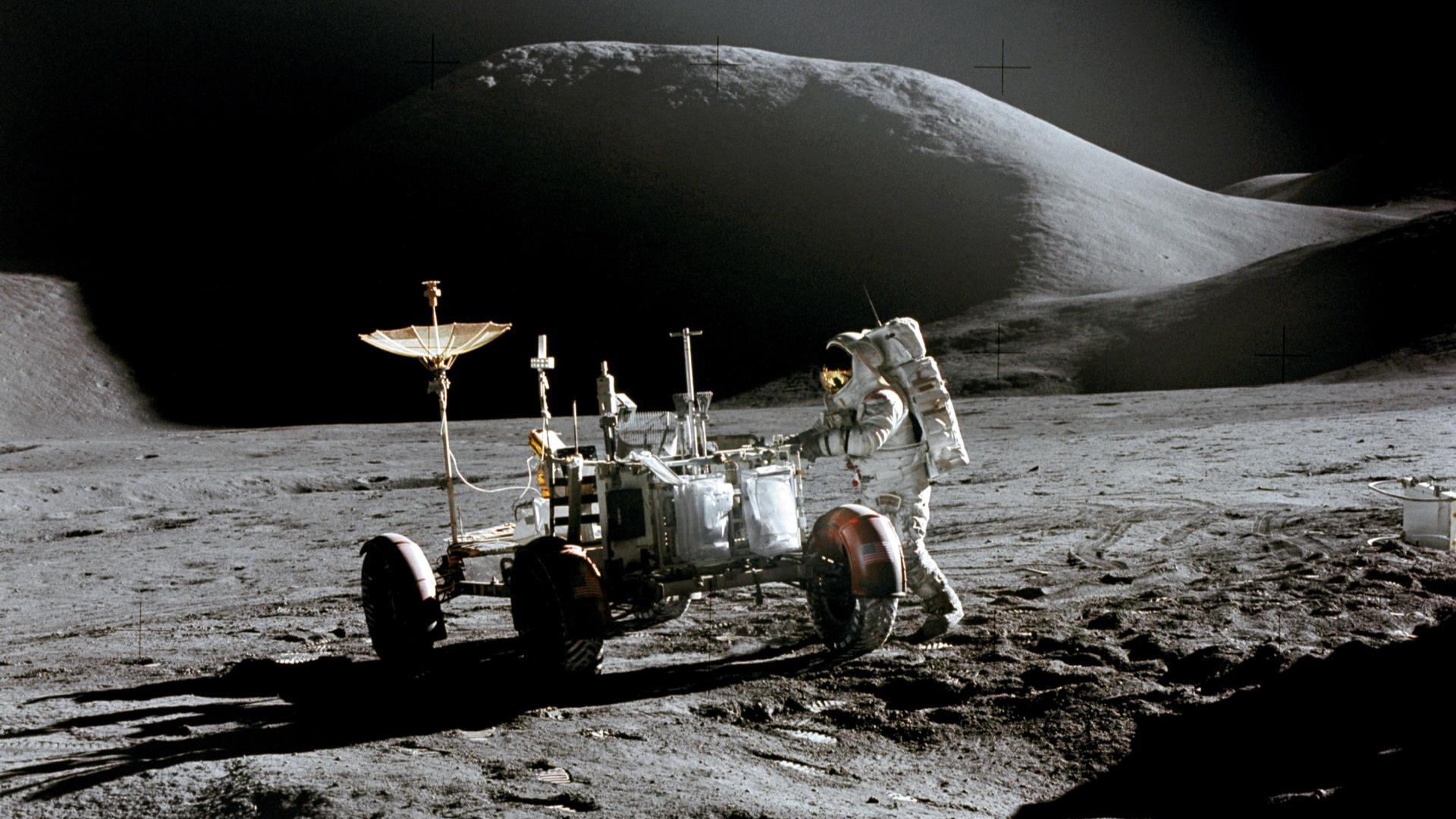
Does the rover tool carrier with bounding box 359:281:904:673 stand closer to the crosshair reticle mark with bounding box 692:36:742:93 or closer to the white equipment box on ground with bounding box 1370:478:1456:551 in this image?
the white equipment box on ground with bounding box 1370:478:1456:551

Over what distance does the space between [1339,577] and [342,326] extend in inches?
1180

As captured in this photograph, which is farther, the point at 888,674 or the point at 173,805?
the point at 888,674

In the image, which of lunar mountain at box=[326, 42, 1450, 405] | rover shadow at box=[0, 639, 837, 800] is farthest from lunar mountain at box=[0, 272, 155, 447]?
rover shadow at box=[0, 639, 837, 800]

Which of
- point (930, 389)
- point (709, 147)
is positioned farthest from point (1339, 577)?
point (709, 147)

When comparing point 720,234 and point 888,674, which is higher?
point 720,234

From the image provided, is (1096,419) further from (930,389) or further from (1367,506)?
(930,389)

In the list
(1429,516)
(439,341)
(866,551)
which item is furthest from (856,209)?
(866,551)

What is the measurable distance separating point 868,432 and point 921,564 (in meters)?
0.65

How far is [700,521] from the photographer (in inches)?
180

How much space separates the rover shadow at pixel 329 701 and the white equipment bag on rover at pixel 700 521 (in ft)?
1.93

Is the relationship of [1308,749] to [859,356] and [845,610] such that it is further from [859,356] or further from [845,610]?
[859,356]

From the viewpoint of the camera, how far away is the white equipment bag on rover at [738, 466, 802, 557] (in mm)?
4629

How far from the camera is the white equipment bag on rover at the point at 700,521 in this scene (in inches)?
180

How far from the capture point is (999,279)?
32031 millimetres
